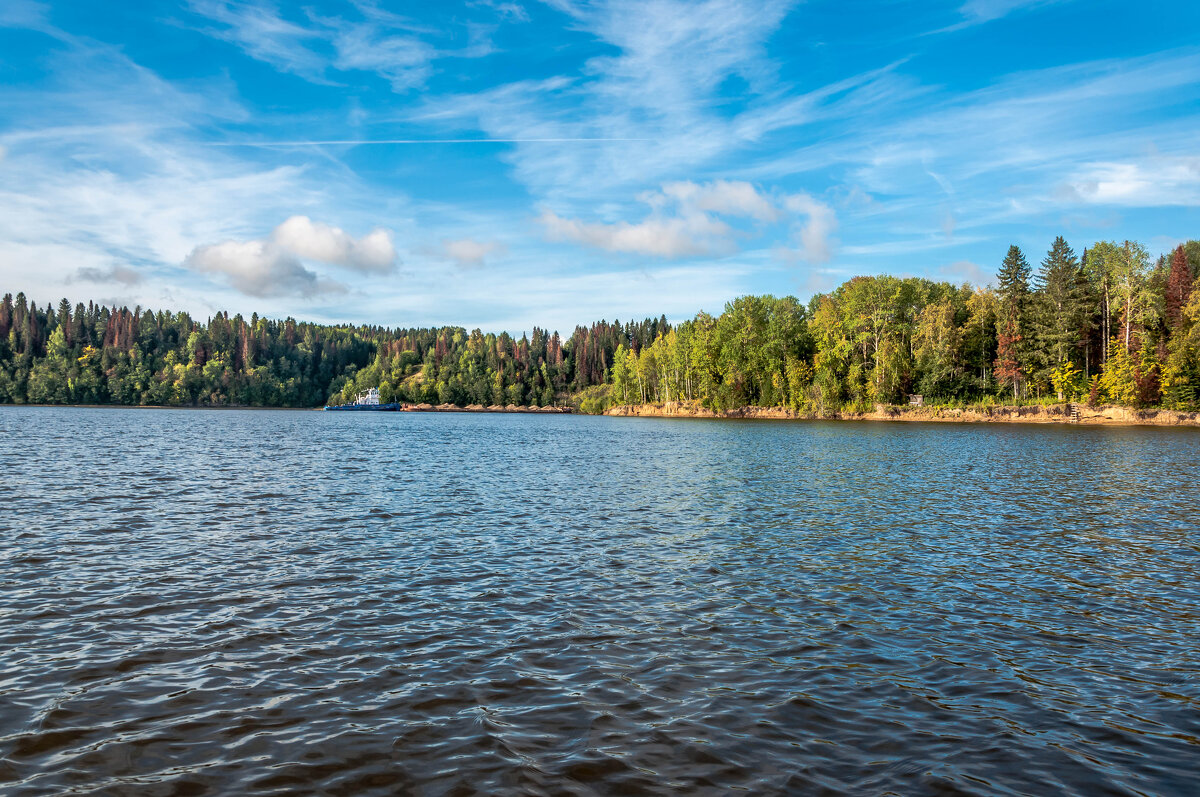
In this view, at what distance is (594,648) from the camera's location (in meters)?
12.0

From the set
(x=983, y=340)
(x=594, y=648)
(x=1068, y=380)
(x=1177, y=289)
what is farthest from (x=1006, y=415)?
(x=594, y=648)

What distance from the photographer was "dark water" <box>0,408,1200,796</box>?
822cm

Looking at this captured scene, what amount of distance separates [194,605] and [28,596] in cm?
370

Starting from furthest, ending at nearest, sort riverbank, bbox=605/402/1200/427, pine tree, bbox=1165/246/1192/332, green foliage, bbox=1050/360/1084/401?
1. green foliage, bbox=1050/360/1084/401
2. pine tree, bbox=1165/246/1192/332
3. riverbank, bbox=605/402/1200/427

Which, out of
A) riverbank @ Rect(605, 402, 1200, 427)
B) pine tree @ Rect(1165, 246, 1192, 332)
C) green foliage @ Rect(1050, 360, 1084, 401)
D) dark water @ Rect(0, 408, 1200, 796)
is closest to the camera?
dark water @ Rect(0, 408, 1200, 796)

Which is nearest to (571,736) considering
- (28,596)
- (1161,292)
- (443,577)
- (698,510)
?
(443,577)

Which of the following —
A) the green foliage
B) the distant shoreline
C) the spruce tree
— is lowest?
the distant shoreline

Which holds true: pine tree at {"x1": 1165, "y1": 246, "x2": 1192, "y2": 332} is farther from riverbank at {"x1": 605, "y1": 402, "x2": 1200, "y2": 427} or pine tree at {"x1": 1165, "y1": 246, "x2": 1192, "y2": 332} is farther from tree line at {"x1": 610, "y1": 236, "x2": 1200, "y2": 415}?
riverbank at {"x1": 605, "y1": 402, "x2": 1200, "y2": 427}

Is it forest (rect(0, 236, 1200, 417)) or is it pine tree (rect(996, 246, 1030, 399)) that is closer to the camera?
forest (rect(0, 236, 1200, 417))

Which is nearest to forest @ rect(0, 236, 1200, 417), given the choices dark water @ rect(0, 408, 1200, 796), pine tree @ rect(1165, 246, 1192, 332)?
pine tree @ rect(1165, 246, 1192, 332)

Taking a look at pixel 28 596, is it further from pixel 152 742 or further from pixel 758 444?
pixel 758 444

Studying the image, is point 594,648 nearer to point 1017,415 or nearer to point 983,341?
point 1017,415

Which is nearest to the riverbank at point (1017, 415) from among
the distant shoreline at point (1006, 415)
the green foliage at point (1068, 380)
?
the distant shoreline at point (1006, 415)

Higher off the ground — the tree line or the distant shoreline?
the tree line
